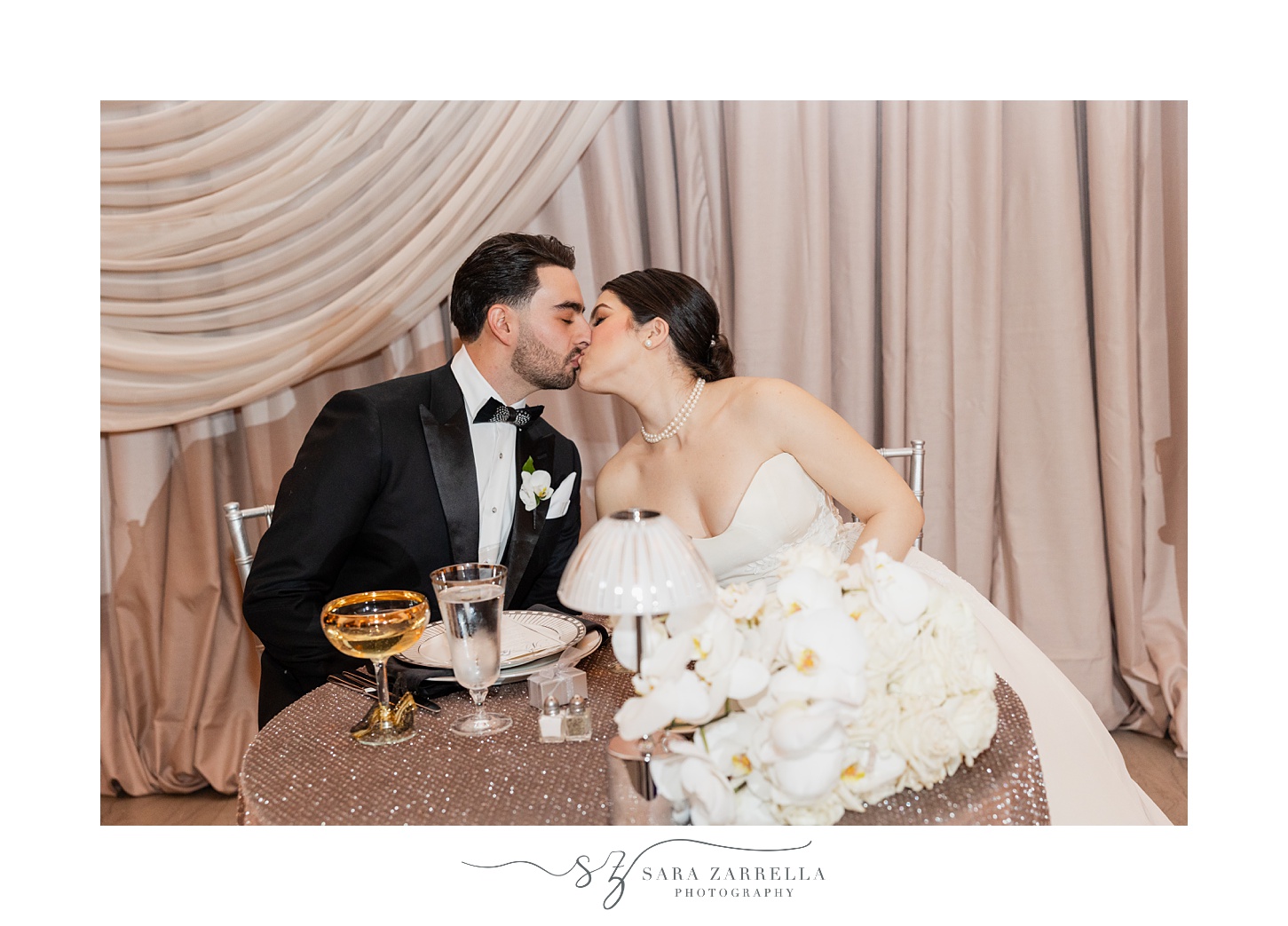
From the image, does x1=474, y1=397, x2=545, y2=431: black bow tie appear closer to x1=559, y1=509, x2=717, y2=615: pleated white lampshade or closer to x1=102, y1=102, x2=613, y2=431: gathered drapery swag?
x1=102, y1=102, x2=613, y2=431: gathered drapery swag

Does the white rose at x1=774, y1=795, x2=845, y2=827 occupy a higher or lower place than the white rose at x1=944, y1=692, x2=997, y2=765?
lower

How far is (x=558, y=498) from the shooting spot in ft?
8.04

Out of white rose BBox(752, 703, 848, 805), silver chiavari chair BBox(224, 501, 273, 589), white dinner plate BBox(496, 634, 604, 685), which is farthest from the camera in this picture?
silver chiavari chair BBox(224, 501, 273, 589)

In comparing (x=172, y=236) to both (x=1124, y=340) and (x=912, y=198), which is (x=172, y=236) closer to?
(x=912, y=198)

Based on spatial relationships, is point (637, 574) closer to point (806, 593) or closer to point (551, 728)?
point (806, 593)

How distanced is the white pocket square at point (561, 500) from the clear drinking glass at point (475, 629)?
102 centimetres

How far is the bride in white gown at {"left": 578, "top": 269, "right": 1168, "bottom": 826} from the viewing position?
83.0 inches

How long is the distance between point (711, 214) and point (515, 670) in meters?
2.13

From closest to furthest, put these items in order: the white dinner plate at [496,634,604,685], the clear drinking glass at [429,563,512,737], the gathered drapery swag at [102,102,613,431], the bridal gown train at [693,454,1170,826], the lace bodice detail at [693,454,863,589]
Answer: the clear drinking glass at [429,563,512,737], the white dinner plate at [496,634,604,685], the bridal gown train at [693,454,1170,826], the lace bodice detail at [693,454,863,589], the gathered drapery swag at [102,102,613,431]

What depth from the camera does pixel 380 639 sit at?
1.35 metres

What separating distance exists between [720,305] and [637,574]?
2279 mm

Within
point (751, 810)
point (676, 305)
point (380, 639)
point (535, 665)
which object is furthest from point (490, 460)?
point (751, 810)

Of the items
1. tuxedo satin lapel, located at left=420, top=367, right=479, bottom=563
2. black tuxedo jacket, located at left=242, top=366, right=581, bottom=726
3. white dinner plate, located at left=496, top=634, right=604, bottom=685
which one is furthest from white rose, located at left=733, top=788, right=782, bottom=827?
tuxedo satin lapel, located at left=420, top=367, right=479, bottom=563

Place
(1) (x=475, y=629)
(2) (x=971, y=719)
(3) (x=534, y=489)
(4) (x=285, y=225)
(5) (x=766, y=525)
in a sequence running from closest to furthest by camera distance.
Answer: (2) (x=971, y=719) → (1) (x=475, y=629) → (5) (x=766, y=525) → (3) (x=534, y=489) → (4) (x=285, y=225)
